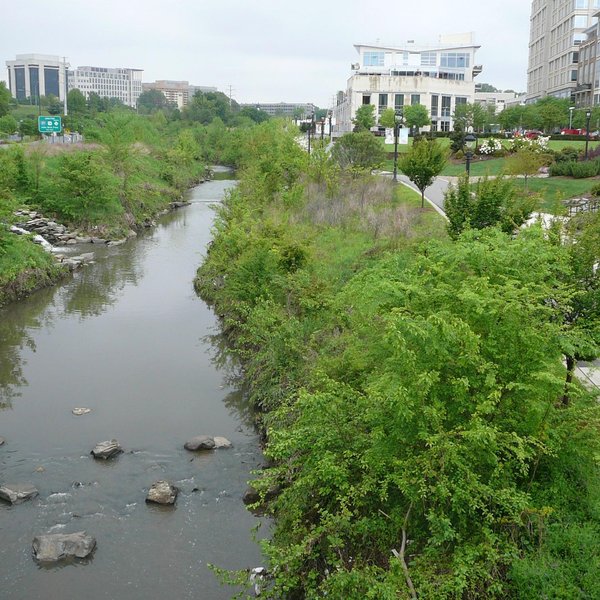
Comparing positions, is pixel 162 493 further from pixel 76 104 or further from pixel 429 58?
pixel 76 104

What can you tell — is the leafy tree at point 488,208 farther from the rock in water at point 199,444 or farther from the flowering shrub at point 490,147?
the flowering shrub at point 490,147

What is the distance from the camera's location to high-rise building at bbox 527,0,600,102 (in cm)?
9306

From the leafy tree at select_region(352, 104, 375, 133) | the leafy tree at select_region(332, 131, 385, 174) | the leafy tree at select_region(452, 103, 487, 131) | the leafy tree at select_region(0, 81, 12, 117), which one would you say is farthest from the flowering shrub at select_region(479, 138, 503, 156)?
the leafy tree at select_region(0, 81, 12, 117)

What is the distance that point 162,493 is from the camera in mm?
12102

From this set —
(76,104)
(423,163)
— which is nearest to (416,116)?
(423,163)

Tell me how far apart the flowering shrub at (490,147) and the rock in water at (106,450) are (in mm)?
42451

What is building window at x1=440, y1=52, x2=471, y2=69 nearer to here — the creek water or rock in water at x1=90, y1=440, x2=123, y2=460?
the creek water

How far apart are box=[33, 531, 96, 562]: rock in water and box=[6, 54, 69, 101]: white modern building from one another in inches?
7285

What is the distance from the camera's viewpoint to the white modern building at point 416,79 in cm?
9419

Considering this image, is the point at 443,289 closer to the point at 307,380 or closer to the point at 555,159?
the point at 307,380

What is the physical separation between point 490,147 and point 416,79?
46443mm

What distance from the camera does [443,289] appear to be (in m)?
9.68

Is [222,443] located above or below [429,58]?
below

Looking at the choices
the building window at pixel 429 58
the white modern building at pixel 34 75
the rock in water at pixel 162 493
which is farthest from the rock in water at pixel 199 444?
the white modern building at pixel 34 75
